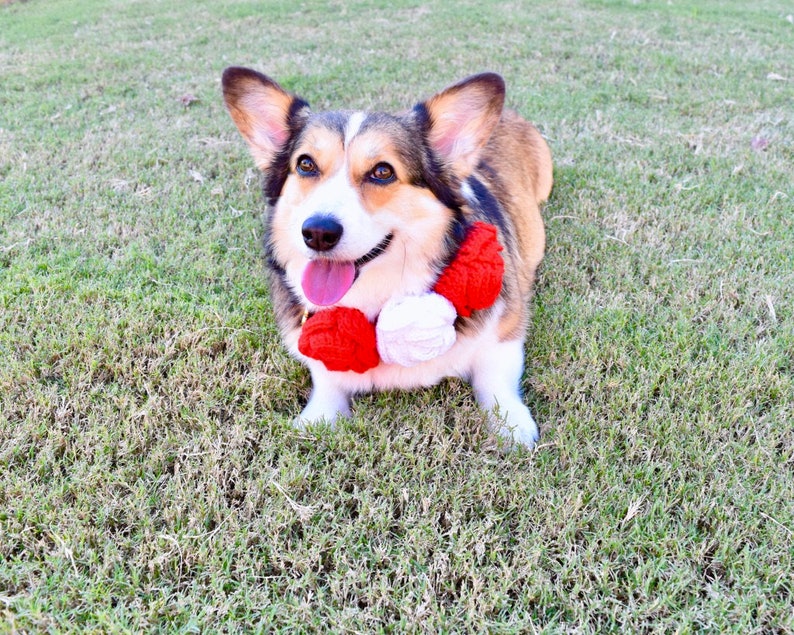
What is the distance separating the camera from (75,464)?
1.94m

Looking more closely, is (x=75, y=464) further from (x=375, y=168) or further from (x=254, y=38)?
(x=254, y=38)

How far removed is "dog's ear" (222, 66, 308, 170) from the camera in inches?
87.0

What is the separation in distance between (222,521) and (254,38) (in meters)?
7.35

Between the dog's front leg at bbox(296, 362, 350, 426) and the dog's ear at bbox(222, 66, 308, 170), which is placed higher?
the dog's ear at bbox(222, 66, 308, 170)

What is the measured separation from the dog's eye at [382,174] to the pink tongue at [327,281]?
12.7 inches

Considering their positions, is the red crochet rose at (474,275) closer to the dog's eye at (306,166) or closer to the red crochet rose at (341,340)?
the red crochet rose at (341,340)

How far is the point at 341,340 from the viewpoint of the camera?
2.02 meters

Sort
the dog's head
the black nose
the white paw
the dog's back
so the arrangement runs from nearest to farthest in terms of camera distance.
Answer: the black nose → the dog's head → the white paw → the dog's back

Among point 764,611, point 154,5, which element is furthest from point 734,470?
point 154,5

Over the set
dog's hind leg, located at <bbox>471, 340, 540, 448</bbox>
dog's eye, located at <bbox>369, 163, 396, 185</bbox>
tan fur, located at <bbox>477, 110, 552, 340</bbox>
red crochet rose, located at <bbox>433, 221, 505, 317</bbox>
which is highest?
dog's eye, located at <bbox>369, 163, 396, 185</bbox>

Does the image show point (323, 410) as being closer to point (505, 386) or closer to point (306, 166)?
point (505, 386)

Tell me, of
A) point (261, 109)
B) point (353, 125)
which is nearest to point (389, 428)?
point (353, 125)

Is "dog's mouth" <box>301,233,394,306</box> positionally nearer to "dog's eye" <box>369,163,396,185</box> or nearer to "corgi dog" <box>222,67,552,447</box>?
"corgi dog" <box>222,67,552,447</box>

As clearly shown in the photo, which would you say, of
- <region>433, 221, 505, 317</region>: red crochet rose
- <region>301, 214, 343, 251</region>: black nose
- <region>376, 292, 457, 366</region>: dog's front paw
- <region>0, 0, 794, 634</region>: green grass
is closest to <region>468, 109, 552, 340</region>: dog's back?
<region>0, 0, 794, 634</region>: green grass
